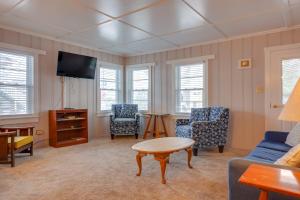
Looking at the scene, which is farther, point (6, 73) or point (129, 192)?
point (6, 73)

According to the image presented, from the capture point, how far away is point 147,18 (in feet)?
10.9

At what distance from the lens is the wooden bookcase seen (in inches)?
171

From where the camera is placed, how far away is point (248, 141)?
4191 mm

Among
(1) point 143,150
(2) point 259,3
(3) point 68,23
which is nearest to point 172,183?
(1) point 143,150

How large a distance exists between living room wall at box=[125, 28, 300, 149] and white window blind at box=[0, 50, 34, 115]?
11.9ft

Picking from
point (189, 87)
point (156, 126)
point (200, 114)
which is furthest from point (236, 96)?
point (156, 126)

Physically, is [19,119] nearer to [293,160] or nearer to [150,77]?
[150,77]

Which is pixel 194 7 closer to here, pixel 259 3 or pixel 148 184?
pixel 259 3

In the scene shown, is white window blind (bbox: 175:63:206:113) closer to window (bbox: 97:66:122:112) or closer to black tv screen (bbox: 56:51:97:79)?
window (bbox: 97:66:122:112)

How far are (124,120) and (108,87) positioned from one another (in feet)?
3.88

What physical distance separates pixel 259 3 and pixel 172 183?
8.95 ft

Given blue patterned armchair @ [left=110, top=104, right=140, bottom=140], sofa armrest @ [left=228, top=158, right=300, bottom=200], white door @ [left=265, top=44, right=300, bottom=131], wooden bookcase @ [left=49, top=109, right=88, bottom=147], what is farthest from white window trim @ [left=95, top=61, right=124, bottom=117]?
sofa armrest @ [left=228, top=158, right=300, bottom=200]

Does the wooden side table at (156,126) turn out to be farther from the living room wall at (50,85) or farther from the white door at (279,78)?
the white door at (279,78)

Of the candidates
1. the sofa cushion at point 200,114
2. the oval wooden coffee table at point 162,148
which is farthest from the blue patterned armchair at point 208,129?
the oval wooden coffee table at point 162,148
